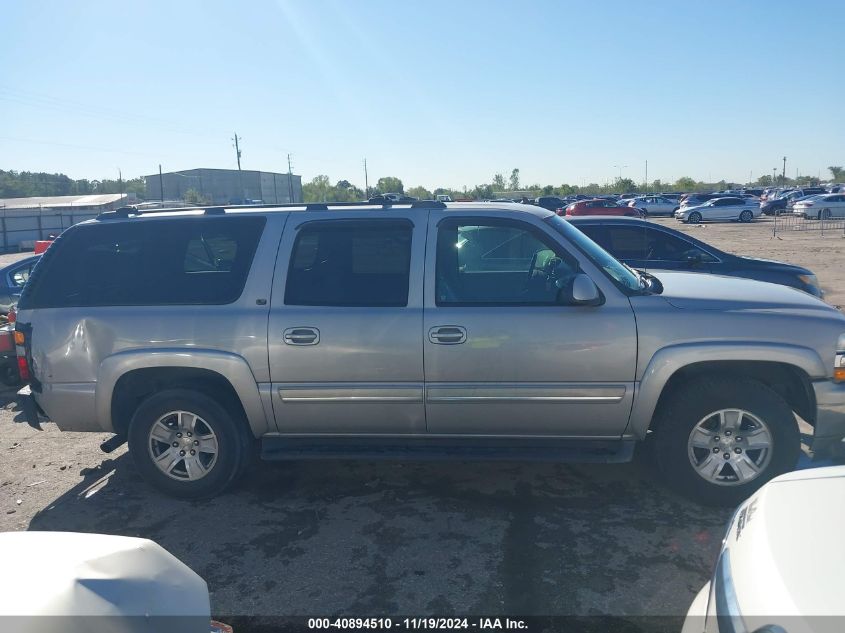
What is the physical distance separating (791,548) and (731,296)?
2788mm

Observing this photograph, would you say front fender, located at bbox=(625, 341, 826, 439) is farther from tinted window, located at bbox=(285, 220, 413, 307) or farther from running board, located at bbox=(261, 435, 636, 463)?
tinted window, located at bbox=(285, 220, 413, 307)

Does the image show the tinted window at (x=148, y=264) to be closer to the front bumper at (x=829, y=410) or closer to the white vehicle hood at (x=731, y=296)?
the white vehicle hood at (x=731, y=296)

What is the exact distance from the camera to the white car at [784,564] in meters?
1.77

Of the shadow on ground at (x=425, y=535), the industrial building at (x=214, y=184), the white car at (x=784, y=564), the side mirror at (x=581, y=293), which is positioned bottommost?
the shadow on ground at (x=425, y=535)

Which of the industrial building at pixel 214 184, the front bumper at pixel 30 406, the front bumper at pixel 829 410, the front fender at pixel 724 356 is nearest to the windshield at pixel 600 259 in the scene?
the front fender at pixel 724 356

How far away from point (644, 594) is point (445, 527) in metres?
1.27

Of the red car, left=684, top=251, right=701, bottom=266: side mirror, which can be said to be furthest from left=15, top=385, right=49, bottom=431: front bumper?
the red car

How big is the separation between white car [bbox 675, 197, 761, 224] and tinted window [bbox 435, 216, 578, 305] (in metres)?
39.4

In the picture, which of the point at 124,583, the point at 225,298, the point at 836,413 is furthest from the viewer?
the point at 225,298

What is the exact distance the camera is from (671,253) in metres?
8.59

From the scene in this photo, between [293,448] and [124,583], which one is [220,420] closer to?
[293,448]

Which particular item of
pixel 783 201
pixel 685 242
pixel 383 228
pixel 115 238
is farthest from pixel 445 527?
pixel 783 201

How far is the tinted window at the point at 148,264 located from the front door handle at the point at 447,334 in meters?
1.36

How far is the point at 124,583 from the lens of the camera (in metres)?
1.93
